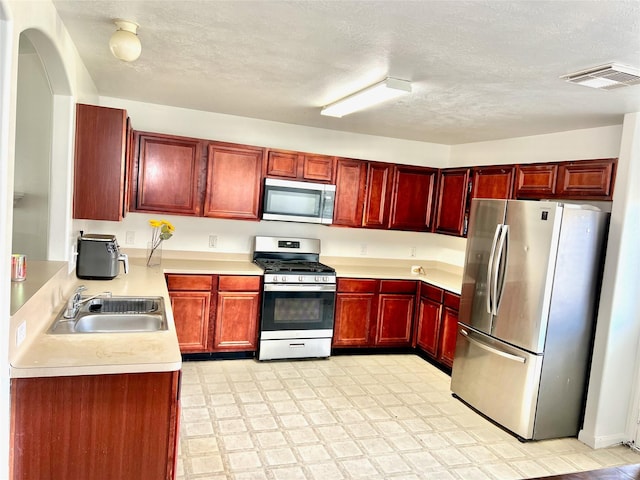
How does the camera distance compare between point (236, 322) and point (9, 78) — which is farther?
point (236, 322)

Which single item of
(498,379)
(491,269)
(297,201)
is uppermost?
(297,201)

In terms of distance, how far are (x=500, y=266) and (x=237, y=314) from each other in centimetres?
235

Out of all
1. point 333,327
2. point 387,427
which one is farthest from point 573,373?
point 333,327

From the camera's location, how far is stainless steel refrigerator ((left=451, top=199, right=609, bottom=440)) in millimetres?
3207

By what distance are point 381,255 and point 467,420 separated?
A: 2258 mm

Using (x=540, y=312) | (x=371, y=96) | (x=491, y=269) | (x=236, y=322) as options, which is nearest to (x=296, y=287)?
(x=236, y=322)

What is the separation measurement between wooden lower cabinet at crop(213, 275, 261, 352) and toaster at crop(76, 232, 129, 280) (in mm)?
1123

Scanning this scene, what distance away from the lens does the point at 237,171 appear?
4445mm

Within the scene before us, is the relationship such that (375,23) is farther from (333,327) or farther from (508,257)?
(333,327)

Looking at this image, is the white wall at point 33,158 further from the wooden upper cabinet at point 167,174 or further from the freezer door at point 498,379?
the freezer door at point 498,379

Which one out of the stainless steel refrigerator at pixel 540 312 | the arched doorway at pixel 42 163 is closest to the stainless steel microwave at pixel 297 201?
the stainless steel refrigerator at pixel 540 312

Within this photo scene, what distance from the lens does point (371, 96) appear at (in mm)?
3068

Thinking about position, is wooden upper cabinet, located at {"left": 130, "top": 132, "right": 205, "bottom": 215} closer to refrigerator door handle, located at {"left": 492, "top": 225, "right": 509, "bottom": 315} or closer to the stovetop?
the stovetop

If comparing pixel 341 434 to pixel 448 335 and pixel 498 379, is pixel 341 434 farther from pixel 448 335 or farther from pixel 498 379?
pixel 448 335
